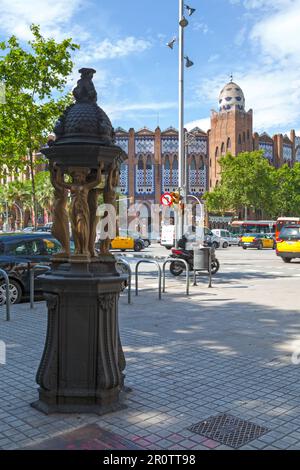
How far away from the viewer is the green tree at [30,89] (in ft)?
50.5

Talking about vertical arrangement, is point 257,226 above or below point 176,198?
Result: below

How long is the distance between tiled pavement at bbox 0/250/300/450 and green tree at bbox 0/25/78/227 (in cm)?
753

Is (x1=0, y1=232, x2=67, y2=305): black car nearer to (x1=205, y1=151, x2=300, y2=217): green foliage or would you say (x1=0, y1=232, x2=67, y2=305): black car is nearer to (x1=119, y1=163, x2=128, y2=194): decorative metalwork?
(x1=205, y1=151, x2=300, y2=217): green foliage

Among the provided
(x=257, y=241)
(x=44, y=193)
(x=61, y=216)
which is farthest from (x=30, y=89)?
(x=44, y=193)

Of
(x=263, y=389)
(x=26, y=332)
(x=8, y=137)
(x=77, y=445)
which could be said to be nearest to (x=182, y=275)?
(x=8, y=137)

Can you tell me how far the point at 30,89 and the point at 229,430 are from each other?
1423cm

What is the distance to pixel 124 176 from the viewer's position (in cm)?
6756

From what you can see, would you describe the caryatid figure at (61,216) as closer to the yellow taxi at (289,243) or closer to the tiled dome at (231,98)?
the yellow taxi at (289,243)

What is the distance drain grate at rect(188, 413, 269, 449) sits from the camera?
3.70 m

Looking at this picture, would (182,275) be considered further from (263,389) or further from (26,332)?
(263,389)

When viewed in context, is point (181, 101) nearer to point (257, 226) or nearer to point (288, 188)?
point (257, 226)

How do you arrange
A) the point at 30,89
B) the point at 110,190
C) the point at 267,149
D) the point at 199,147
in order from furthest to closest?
1. the point at 267,149
2. the point at 199,147
3. the point at 30,89
4. the point at 110,190

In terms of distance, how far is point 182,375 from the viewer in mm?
5336
